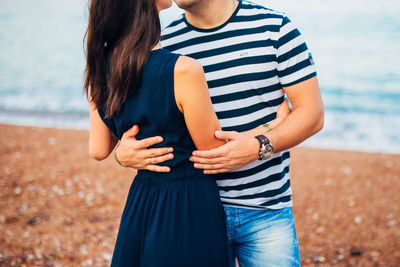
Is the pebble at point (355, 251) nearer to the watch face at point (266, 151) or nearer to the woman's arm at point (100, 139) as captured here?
the watch face at point (266, 151)

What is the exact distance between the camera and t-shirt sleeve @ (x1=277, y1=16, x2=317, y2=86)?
6.73 ft

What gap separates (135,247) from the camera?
1.79 metres

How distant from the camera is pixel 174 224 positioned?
1.71 m

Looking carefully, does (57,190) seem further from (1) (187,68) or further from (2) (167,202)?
(1) (187,68)

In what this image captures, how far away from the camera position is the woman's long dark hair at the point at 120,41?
1.68 metres

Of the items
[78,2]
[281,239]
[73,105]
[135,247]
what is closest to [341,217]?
[281,239]

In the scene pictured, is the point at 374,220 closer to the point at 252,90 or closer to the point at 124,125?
the point at 252,90

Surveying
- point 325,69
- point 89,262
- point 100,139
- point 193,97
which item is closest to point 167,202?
point 193,97

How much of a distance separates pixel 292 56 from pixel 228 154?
0.67 meters

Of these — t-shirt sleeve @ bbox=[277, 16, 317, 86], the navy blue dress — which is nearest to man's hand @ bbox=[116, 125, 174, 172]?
the navy blue dress

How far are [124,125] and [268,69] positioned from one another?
87 centimetres

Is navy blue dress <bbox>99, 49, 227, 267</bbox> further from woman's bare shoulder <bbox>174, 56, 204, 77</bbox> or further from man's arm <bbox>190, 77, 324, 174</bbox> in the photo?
man's arm <bbox>190, 77, 324, 174</bbox>

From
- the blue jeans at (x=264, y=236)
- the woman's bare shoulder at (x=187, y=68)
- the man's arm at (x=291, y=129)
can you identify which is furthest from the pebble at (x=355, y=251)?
the woman's bare shoulder at (x=187, y=68)

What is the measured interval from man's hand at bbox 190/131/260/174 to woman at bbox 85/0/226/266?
0.04 meters
